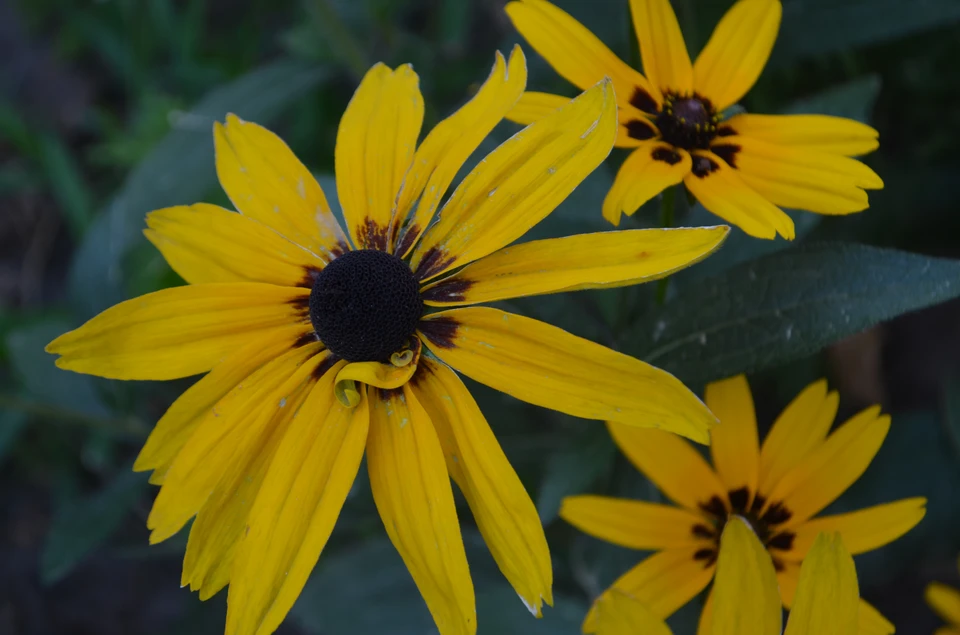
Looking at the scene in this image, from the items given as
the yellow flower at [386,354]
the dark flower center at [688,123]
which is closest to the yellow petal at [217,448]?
the yellow flower at [386,354]

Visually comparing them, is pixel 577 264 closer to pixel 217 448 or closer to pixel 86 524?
pixel 217 448

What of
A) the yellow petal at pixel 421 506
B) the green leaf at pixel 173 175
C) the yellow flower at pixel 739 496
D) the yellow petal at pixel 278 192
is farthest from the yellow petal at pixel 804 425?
the green leaf at pixel 173 175

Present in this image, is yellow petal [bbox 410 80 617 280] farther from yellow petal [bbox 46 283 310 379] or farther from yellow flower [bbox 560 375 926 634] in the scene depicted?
yellow flower [bbox 560 375 926 634]

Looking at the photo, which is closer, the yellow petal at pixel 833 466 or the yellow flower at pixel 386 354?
the yellow flower at pixel 386 354

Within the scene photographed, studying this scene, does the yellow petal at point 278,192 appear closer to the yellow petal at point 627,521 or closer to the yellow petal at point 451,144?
the yellow petal at point 451,144

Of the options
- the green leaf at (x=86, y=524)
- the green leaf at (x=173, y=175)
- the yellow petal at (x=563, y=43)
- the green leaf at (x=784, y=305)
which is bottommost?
the green leaf at (x=784, y=305)

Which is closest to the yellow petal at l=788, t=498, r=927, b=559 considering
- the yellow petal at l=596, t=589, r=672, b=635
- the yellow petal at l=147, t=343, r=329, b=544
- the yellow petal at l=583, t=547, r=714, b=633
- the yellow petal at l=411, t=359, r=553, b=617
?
the yellow petal at l=583, t=547, r=714, b=633

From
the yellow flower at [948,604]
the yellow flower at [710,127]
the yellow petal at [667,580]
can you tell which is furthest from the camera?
the yellow flower at [948,604]

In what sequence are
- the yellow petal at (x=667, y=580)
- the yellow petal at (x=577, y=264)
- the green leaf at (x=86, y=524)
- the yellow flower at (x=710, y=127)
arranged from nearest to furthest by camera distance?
the yellow petal at (x=577, y=264) → the yellow flower at (x=710, y=127) → the yellow petal at (x=667, y=580) → the green leaf at (x=86, y=524)

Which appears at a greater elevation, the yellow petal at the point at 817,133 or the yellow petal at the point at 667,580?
the yellow petal at the point at 817,133

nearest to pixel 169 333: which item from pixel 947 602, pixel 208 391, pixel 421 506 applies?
pixel 208 391
